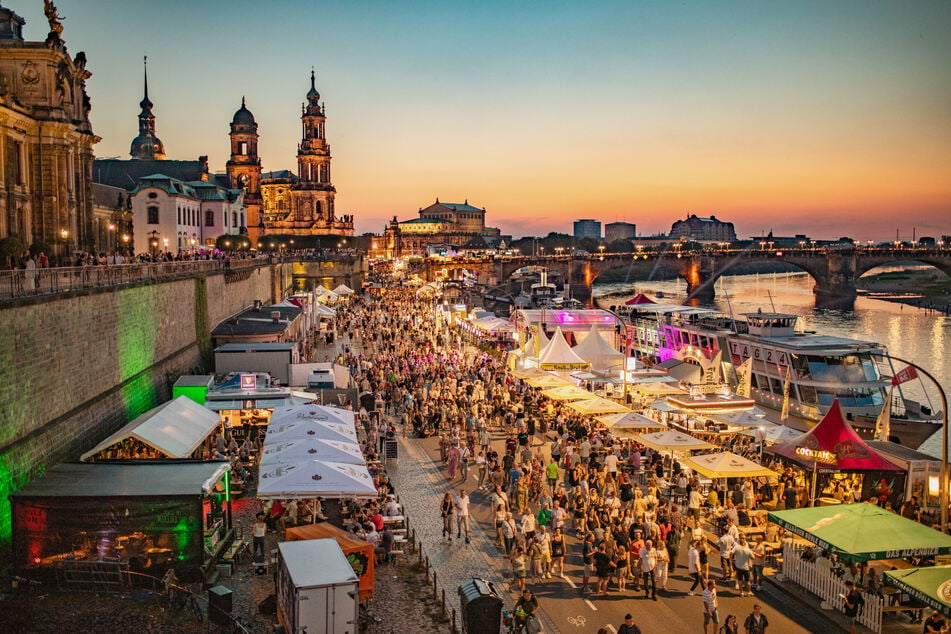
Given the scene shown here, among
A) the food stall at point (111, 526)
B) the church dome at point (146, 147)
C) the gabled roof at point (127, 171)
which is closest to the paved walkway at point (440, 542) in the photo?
the food stall at point (111, 526)

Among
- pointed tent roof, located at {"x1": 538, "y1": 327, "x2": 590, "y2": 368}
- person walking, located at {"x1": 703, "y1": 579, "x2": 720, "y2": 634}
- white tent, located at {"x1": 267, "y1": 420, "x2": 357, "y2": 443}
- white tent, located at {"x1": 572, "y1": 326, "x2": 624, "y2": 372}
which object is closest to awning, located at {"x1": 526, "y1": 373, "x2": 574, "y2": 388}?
pointed tent roof, located at {"x1": 538, "y1": 327, "x2": 590, "y2": 368}

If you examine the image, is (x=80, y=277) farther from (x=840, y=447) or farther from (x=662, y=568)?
(x=840, y=447)

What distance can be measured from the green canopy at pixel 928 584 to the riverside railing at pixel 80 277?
15.3 metres

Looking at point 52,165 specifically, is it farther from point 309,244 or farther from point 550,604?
point 309,244

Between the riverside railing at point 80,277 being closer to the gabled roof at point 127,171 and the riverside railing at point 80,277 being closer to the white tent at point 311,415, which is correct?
the white tent at point 311,415

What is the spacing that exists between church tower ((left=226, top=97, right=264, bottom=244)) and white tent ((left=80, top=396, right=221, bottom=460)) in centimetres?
9730

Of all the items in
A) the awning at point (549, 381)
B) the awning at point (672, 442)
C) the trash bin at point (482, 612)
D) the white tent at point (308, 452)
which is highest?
the white tent at point (308, 452)

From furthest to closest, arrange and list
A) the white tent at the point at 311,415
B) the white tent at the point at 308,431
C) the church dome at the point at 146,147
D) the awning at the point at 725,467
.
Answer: the church dome at the point at 146,147
the white tent at the point at 311,415
the awning at the point at 725,467
the white tent at the point at 308,431

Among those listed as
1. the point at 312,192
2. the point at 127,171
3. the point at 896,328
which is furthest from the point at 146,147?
the point at 896,328

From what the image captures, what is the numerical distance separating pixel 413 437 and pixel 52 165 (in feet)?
75.0

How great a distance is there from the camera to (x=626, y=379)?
27.5 metres

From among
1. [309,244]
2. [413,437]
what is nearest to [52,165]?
[413,437]

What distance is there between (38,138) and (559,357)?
83.7 ft

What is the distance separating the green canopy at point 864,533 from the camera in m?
13.0
